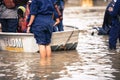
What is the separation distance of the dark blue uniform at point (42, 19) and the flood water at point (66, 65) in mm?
521

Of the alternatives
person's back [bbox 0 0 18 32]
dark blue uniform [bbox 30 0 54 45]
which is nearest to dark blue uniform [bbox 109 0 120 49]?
dark blue uniform [bbox 30 0 54 45]

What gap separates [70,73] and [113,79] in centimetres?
92

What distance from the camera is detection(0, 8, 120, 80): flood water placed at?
822cm

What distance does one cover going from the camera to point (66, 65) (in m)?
9.33

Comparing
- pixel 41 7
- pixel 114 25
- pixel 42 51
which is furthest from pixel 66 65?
pixel 114 25

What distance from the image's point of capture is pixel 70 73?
8.51 metres

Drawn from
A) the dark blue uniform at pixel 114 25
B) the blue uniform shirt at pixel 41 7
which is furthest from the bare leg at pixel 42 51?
the dark blue uniform at pixel 114 25

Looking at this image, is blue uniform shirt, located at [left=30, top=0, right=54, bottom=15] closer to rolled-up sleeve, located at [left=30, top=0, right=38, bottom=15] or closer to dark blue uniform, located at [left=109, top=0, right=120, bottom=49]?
rolled-up sleeve, located at [left=30, top=0, right=38, bottom=15]

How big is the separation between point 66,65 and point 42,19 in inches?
45.2

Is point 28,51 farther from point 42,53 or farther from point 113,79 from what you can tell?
point 113,79

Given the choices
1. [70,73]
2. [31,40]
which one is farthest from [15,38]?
[70,73]

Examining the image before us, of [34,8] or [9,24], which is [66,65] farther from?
[9,24]

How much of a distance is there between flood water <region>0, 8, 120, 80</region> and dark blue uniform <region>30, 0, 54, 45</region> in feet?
1.71

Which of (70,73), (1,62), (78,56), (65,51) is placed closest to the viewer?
(70,73)
